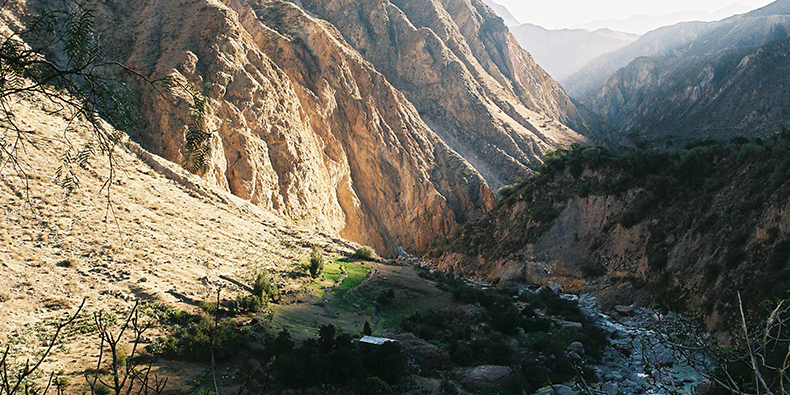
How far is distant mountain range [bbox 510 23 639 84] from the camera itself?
183175 millimetres

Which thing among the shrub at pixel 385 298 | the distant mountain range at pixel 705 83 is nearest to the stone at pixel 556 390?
the shrub at pixel 385 298

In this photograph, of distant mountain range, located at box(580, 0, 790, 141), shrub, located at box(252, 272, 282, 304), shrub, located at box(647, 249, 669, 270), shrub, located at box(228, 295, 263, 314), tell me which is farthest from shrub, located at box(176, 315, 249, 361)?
distant mountain range, located at box(580, 0, 790, 141)

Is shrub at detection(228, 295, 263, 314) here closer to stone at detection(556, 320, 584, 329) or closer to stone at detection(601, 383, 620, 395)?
stone at detection(601, 383, 620, 395)

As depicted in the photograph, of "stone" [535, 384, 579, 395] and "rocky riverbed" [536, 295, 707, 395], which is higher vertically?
"stone" [535, 384, 579, 395]

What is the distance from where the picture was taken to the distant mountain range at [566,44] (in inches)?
7212

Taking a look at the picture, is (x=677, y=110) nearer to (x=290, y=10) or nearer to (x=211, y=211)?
(x=290, y=10)

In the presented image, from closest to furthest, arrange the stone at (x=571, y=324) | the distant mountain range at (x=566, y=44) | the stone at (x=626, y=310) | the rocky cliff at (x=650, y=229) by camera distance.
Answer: the rocky cliff at (x=650, y=229) → the stone at (x=571, y=324) → the stone at (x=626, y=310) → the distant mountain range at (x=566, y=44)

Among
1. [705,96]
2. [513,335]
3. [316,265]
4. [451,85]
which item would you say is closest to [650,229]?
[513,335]

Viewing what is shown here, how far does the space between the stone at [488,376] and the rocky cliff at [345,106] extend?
9.22m

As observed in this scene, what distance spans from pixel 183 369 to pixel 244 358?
53.7 inches

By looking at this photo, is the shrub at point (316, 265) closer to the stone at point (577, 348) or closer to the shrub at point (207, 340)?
the shrub at point (207, 340)

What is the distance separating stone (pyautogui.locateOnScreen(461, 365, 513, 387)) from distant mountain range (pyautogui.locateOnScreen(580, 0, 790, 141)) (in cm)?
5018

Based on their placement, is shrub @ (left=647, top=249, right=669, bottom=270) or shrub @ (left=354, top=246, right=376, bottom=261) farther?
shrub @ (left=354, top=246, right=376, bottom=261)

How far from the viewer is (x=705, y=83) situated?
72.8 meters
